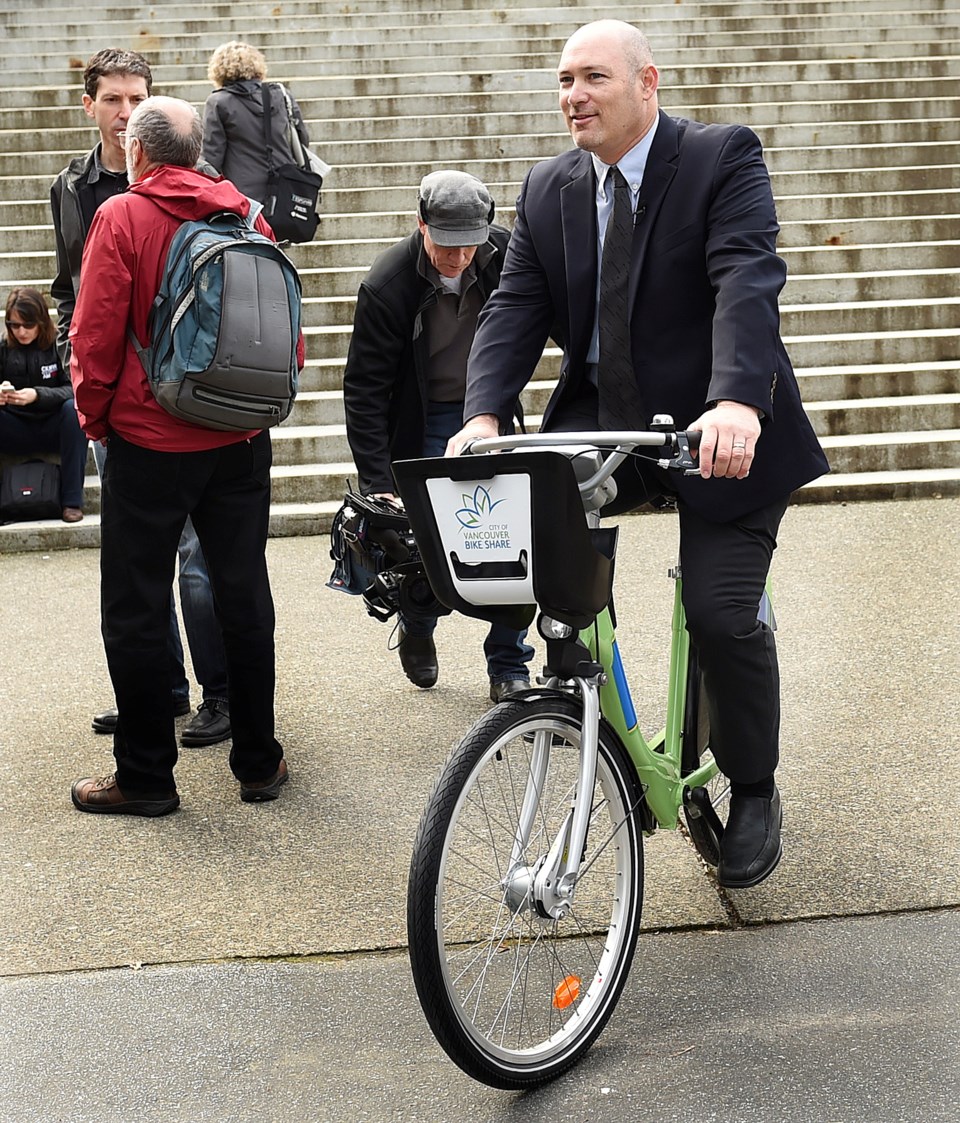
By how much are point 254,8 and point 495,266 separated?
10602 millimetres

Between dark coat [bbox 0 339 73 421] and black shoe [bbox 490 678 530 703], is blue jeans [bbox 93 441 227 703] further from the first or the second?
dark coat [bbox 0 339 73 421]

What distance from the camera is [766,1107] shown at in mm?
2781

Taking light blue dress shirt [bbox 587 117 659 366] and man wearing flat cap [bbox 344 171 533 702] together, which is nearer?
light blue dress shirt [bbox 587 117 659 366]

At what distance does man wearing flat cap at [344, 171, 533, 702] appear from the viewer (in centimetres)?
488

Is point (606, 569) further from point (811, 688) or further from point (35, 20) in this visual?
point (35, 20)

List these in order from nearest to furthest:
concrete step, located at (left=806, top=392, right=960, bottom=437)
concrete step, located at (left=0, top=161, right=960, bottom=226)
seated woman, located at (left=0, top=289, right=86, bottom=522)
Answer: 1. seated woman, located at (left=0, top=289, right=86, bottom=522)
2. concrete step, located at (left=806, top=392, right=960, bottom=437)
3. concrete step, located at (left=0, top=161, right=960, bottom=226)

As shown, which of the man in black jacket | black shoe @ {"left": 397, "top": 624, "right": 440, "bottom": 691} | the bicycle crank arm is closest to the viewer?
the bicycle crank arm

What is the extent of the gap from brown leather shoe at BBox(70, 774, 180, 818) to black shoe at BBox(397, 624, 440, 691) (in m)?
1.21

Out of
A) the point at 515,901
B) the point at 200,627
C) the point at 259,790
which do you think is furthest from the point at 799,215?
the point at 515,901

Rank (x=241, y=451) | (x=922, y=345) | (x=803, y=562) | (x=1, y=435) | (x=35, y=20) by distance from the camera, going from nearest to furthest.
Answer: (x=241, y=451) < (x=803, y=562) < (x=1, y=435) < (x=922, y=345) < (x=35, y=20)

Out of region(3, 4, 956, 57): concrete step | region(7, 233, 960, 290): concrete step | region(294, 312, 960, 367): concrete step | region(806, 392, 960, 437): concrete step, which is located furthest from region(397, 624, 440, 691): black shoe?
region(3, 4, 956, 57): concrete step

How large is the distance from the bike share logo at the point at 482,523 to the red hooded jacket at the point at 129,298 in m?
1.70

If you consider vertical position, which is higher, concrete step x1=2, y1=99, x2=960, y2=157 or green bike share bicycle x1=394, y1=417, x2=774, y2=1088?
concrete step x1=2, y1=99, x2=960, y2=157

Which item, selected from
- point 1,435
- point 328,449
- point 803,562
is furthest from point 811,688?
point 1,435
